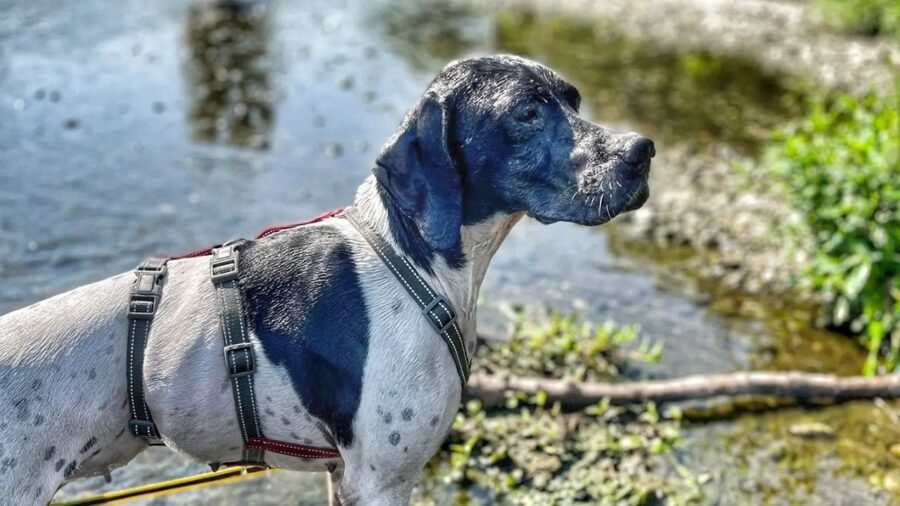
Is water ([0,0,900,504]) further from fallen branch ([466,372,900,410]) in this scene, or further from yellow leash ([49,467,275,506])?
yellow leash ([49,467,275,506])

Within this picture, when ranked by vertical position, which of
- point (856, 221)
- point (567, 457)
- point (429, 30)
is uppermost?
point (856, 221)

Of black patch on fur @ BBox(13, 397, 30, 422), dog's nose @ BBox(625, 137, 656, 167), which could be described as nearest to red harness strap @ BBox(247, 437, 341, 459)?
black patch on fur @ BBox(13, 397, 30, 422)

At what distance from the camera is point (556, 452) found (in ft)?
17.6

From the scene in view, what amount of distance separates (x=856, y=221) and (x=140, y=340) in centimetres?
547

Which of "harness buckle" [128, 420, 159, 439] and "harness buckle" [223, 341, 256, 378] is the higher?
"harness buckle" [223, 341, 256, 378]

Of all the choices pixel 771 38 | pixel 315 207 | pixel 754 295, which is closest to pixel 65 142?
pixel 315 207

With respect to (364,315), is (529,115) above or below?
above

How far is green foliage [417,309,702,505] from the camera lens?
5145mm

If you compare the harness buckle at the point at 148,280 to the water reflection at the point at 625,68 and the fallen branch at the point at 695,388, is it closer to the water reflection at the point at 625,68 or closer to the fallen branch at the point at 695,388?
the fallen branch at the point at 695,388

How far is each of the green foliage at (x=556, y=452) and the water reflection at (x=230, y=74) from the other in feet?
18.5

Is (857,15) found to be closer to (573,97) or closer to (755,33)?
(755,33)

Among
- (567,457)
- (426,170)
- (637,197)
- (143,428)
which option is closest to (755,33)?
(567,457)

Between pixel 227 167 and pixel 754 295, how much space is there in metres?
5.45

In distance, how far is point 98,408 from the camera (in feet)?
10.5
